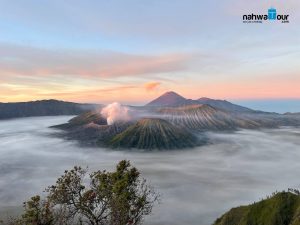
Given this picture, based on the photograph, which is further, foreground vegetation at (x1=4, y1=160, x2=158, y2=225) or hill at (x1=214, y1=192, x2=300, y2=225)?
hill at (x1=214, y1=192, x2=300, y2=225)


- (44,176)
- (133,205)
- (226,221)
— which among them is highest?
(133,205)

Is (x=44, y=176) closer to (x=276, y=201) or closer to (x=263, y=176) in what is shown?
(x=263, y=176)

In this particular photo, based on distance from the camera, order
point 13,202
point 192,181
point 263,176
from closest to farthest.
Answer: point 13,202, point 192,181, point 263,176

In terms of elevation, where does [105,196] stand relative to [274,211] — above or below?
above

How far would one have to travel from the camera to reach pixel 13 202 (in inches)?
4688

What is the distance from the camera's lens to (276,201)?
136 feet

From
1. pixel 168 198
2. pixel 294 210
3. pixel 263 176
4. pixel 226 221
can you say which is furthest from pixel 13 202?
pixel 263 176

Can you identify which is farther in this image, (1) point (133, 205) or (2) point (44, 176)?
(2) point (44, 176)

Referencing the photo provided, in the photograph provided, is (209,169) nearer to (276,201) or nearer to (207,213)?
(207,213)

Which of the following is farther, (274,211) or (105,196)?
(105,196)

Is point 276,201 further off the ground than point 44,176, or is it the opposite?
point 276,201

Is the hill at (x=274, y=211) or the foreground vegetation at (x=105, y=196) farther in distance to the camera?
the hill at (x=274, y=211)

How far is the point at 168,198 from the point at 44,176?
77208mm

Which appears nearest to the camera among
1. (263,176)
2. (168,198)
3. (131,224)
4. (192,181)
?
(131,224)
